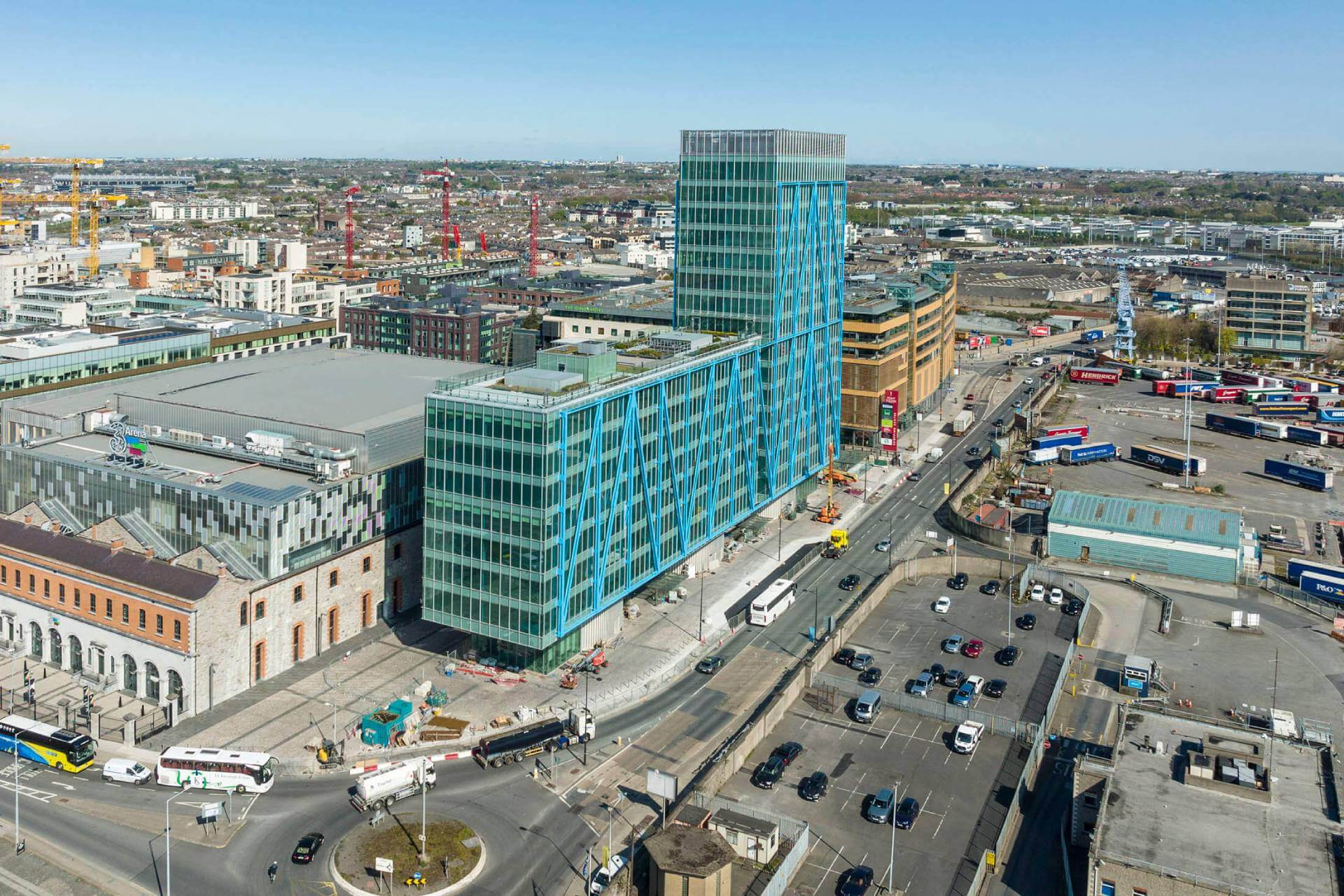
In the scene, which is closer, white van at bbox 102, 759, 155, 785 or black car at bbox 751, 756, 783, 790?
white van at bbox 102, 759, 155, 785

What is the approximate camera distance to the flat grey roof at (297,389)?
4688 inches

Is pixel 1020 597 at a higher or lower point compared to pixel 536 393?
lower

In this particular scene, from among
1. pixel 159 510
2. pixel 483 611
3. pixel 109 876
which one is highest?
pixel 159 510

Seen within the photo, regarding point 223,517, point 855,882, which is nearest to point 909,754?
point 855,882

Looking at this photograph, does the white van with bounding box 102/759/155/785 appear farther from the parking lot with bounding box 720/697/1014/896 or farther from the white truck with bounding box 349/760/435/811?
the parking lot with bounding box 720/697/1014/896

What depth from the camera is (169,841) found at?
2707 inches

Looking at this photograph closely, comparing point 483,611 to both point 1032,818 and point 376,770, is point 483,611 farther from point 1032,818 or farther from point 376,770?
point 1032,818

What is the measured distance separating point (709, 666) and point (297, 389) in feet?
198

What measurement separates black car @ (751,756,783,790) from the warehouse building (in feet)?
207

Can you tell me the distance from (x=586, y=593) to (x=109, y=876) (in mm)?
42230

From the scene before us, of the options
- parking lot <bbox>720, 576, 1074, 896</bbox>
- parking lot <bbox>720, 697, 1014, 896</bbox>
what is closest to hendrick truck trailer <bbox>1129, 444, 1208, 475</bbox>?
parking lot <bbox>720, 576, 1074, 896</bbox>

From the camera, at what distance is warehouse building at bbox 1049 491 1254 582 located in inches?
4941

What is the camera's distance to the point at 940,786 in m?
80.1

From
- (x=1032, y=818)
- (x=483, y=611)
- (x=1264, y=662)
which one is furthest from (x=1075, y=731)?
(x=483, y=611)
